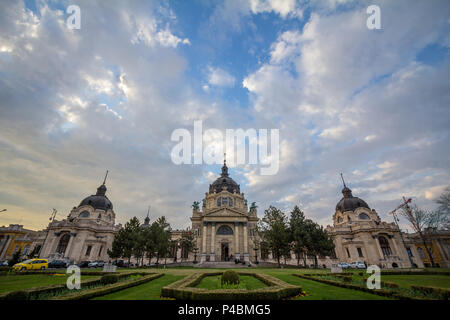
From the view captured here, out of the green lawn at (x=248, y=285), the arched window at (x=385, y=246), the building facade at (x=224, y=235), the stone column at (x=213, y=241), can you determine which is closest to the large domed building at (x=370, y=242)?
the arched window at (x=385, y=246)

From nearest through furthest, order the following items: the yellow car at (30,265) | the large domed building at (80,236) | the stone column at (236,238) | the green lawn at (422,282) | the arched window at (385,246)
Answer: the green lawn at (422,282), the yellow car at (30,265), the stone column at (236,238), the large domed building at (80,236), the arched window at (385,246)

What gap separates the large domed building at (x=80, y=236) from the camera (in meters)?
47.4

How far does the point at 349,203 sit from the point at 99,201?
74.5 meters

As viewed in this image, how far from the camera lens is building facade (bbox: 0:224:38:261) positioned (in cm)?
5733

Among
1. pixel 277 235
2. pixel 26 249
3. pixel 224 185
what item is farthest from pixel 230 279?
pixel 26 249

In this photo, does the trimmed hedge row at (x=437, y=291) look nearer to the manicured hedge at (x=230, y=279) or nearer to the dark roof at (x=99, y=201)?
the manicured hedge at (x=230, y=279)

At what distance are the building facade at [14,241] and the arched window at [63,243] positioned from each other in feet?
59.0

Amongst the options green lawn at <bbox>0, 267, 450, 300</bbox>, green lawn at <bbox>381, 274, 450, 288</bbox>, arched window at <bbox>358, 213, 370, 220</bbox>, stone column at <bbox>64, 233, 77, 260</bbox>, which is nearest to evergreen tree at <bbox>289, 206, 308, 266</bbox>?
green lawn at <bbox>381, 274, 450, 288</bbox>

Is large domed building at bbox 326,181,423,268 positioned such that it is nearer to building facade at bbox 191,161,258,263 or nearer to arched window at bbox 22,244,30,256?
building facade at bbox 191,161,258,263

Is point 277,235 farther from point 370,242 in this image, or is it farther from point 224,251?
point 370,242

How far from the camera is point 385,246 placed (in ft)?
161

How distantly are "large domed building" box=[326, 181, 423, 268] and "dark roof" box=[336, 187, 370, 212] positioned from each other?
749mm
